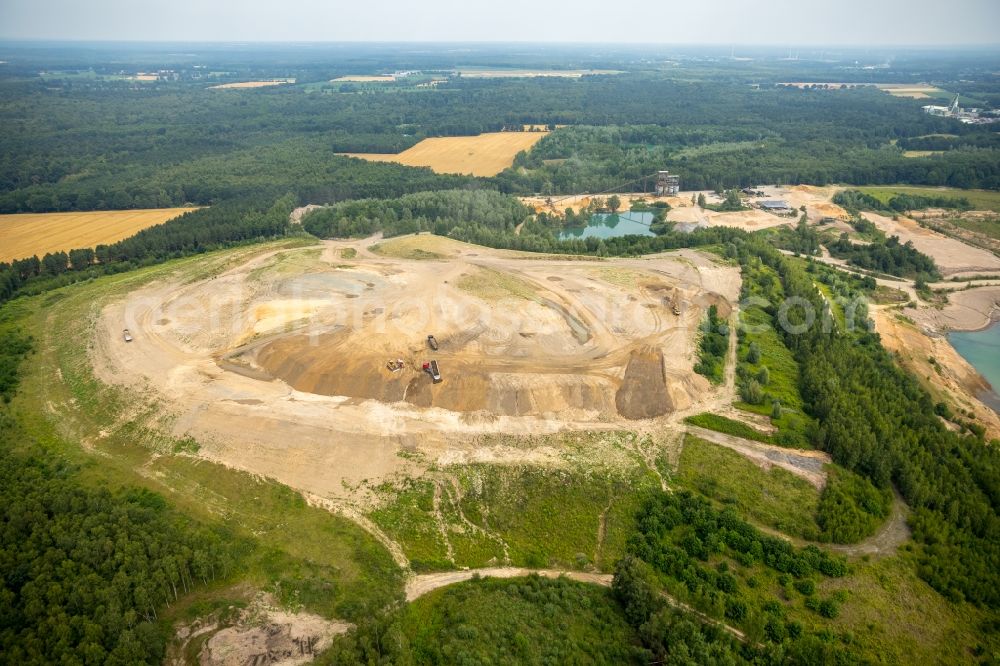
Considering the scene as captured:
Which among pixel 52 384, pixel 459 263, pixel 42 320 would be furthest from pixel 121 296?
pixel 459 263

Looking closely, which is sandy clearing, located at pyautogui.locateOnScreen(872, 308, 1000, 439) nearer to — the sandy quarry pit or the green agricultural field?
the sandy quarry pit

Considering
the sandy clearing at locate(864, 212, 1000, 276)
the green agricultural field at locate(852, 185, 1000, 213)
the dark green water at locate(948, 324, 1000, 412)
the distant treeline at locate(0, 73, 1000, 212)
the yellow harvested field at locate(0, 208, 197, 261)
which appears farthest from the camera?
the green agricultural field at locate(852, 185, 1000, 213)

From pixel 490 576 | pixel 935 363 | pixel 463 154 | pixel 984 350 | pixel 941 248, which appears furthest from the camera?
pixel 463 154

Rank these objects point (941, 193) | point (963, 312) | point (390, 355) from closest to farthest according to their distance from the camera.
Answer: point (390, 355) < point (963, 312) < point (941, 193)

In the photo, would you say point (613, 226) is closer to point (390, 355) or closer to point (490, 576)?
point (390, 355)

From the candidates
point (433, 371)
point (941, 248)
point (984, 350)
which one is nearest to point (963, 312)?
point (984, 350)

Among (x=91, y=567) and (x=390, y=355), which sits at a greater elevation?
(x=390, y=355)

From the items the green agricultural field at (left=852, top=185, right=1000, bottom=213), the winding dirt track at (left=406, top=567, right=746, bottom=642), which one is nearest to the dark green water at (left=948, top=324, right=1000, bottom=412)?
the winding dirt track at (left=406, top=567, right=746, bottom=642)

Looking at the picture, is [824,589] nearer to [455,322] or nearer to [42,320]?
[455,322]
